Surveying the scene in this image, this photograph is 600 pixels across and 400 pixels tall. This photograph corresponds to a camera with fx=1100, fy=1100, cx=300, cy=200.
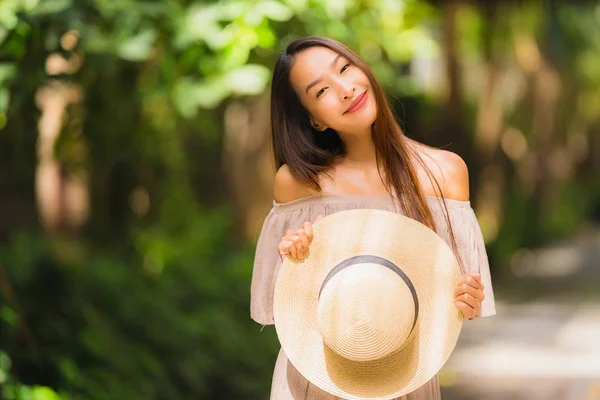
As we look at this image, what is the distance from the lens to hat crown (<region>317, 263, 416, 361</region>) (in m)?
3.10

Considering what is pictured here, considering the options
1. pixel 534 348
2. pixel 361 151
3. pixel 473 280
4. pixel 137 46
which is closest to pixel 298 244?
pixel 361 151

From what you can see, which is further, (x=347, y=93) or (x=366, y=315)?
(x=347, y=93)

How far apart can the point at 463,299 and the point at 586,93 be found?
32318 millimetres

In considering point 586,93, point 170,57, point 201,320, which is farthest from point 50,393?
point 586,93

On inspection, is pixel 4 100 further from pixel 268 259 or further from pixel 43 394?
pixel 268 259

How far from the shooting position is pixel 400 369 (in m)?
3.19

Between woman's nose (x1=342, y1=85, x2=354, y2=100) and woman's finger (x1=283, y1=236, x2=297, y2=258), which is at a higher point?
woman's nose (x1=342, y1=85, x2=354, y2=100)

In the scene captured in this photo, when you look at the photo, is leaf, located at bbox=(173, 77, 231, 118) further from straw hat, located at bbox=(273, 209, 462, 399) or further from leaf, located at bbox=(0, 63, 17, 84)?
straw hat, located at bbox=(273, 209, 462, 399)

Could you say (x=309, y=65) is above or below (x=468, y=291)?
above

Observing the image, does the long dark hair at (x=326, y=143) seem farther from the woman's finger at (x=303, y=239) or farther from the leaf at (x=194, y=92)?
the leaf at (x=194, y=92)

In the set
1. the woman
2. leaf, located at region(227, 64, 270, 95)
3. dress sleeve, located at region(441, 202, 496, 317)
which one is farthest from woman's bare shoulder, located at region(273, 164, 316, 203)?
leaf, located at region(227, 64, 270, 95)

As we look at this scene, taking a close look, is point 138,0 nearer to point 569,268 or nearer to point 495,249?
point 495,249

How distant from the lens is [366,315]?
3.11 meters

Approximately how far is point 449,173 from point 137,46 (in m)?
2.54
